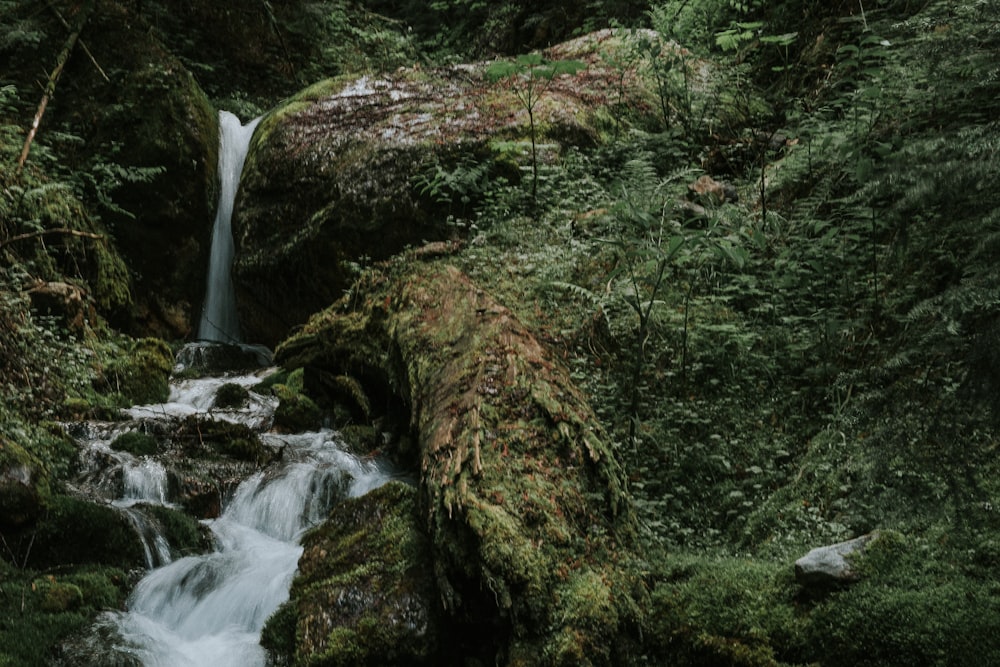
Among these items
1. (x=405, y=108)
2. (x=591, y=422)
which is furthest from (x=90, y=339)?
(x=591, y=422)

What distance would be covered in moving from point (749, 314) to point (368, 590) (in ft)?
12.9

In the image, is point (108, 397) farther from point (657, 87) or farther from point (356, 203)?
point (657, 87)

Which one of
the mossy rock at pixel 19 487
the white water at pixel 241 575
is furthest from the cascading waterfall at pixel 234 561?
the mossy rock at pixel 19 487

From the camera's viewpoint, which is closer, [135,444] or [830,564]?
[830,564]

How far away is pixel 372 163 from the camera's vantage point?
362 inches

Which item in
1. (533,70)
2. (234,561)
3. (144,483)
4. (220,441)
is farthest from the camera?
(533,70)

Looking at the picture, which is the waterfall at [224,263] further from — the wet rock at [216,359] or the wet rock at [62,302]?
the wet rock at [62,302]

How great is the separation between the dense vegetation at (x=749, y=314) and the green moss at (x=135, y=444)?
50cm

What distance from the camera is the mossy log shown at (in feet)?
9.96

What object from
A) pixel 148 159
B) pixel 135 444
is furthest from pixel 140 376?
pixel 148 159

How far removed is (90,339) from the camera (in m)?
7.65

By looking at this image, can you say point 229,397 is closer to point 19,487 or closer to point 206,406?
point 206,406

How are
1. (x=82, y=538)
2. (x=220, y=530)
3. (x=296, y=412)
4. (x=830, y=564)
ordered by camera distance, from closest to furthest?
(x=830, y=564)
(x=82, y=538)
(x=220, y=530)
(x=296, y=412)

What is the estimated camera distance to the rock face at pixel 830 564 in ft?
9.97
